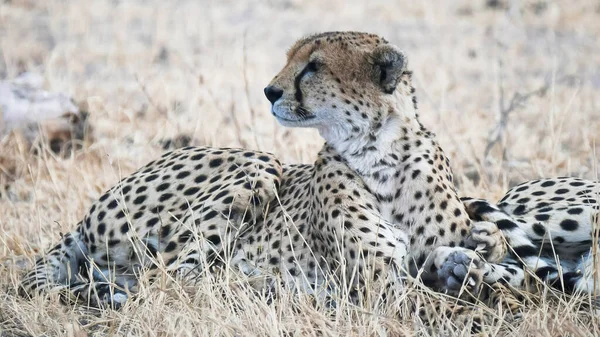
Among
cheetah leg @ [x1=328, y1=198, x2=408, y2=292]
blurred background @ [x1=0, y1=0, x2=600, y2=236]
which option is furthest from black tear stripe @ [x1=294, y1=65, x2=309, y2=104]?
blurred background @ [x1=0, y1=0, x2=600, y2=236]

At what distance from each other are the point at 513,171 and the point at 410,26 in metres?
4.21

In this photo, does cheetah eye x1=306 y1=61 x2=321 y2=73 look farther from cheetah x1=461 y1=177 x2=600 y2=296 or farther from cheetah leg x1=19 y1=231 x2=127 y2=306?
cheetah leg x1=19 y1=231 x2=127 y2=306

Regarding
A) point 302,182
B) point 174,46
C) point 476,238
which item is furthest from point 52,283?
point 174,46

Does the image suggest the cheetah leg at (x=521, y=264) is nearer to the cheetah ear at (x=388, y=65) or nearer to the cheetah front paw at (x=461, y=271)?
the cheetah front paw at (x=461, y=271)

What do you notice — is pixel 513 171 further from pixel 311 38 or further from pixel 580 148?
pixel 311 38

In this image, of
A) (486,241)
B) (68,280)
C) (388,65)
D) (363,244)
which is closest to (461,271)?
(486,241)

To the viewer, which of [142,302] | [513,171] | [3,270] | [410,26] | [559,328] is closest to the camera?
[559,328]

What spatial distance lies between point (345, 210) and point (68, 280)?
3.30ft

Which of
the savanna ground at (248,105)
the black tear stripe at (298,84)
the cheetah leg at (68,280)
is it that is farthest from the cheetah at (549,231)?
the cheetah leg at (68,280)

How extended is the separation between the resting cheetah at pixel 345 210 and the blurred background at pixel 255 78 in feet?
2.17

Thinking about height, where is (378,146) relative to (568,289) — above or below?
above

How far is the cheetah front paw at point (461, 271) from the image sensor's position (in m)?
2.90

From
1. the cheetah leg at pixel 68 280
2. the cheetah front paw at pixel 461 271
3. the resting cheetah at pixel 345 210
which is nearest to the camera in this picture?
the cheetah front paw at pixel 461 271

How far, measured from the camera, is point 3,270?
3473 millimetres
